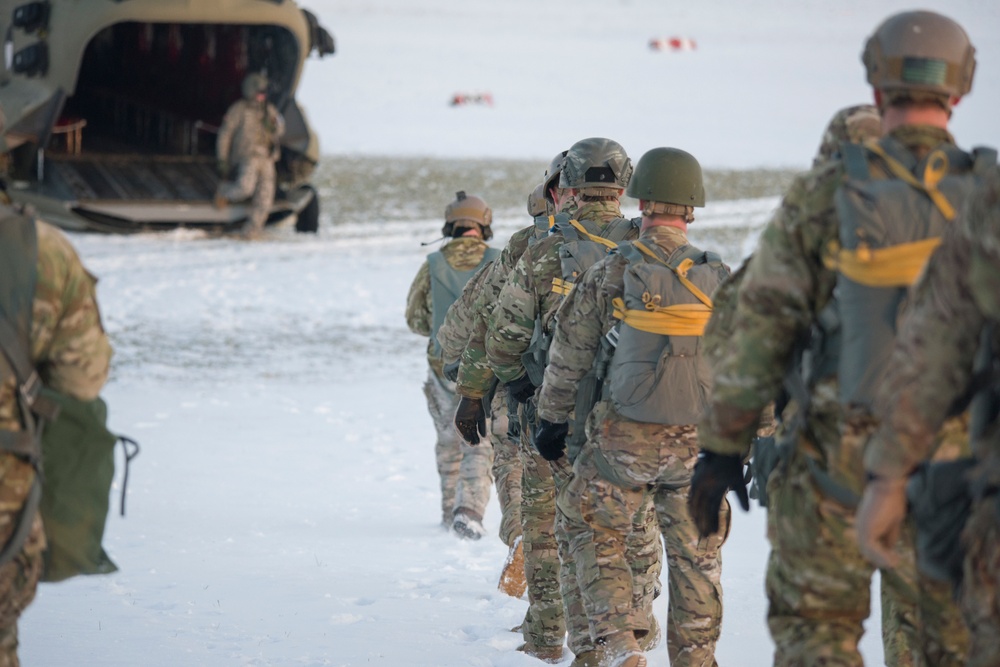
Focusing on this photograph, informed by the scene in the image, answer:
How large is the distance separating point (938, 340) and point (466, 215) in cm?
407

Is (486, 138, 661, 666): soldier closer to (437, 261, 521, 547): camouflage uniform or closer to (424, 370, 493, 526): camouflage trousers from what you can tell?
(437, 261, 521, 547): camouflage uniform

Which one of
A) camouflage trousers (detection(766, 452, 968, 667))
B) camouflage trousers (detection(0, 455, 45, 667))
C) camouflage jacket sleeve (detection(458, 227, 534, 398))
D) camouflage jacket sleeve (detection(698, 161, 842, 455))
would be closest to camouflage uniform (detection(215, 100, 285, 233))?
camouflage jacket sleeve (detection(458, 227, 534, 398))

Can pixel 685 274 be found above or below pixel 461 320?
above

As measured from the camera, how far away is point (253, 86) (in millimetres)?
14797

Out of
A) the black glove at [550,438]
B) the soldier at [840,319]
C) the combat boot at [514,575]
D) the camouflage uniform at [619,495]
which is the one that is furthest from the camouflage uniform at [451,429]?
the soldier at [840,319]

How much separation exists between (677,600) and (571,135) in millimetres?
27166

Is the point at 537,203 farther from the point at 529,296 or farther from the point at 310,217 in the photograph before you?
the point at 310,217

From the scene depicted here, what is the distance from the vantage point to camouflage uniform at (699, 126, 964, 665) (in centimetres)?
296

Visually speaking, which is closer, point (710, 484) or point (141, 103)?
point (710, 484)

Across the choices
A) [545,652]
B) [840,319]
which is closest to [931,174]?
[840,319]

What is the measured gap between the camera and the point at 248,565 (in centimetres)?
573

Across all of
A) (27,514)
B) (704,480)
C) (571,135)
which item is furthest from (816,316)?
(571,135)

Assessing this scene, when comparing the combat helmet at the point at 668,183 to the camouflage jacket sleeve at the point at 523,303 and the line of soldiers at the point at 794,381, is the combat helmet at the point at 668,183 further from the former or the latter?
the camouflage jacket sleeve at the point at 523,303

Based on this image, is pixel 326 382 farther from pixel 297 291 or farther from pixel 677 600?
pixel 677 600
